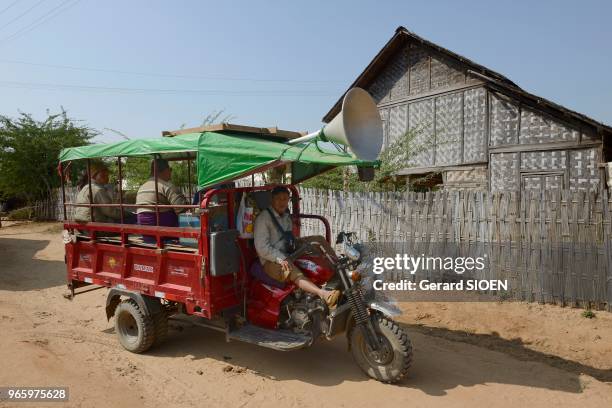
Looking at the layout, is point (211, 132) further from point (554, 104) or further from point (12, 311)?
point (554, 104)

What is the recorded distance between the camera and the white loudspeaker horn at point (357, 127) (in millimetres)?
4168

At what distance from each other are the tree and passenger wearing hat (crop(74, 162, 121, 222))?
1908 centimetres

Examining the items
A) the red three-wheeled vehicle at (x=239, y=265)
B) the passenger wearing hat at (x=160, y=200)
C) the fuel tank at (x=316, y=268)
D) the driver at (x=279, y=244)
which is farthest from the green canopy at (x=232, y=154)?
the fuel tank at (x=316, y=268)

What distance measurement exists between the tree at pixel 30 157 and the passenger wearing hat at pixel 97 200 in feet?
62.6

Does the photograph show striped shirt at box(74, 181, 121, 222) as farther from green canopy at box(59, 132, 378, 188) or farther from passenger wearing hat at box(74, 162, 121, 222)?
green canopy at box(59, 132, 378, 188)

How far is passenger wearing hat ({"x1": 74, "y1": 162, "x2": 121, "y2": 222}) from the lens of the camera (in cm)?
585

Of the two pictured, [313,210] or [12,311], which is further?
[313,210]

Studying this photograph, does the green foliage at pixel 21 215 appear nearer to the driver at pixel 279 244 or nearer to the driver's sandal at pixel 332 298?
the driver at pixel 279 244

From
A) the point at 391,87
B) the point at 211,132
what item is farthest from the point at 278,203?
the point at 391,87

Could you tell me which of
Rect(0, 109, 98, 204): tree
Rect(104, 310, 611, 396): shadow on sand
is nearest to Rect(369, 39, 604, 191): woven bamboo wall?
Rect(104, 310, 611, 396): shadow on sand

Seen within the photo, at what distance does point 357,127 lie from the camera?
4.35 metres

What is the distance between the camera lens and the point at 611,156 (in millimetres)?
10047

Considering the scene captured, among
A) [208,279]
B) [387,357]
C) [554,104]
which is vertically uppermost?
[554,104]

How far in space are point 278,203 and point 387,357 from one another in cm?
207
